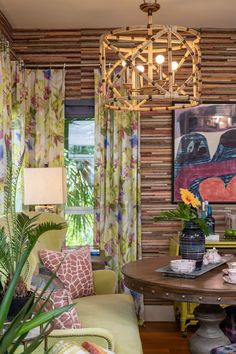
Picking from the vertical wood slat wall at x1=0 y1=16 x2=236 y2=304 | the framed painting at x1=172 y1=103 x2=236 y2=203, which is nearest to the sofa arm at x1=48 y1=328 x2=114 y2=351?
the vertical wood slat wall at x1=0 y1=16 x2=236 y2=304

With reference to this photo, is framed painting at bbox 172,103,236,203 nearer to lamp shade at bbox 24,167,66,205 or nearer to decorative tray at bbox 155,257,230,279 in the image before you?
lamp shade at bbox 24,167,66,205

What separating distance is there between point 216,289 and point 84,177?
2.47 meters

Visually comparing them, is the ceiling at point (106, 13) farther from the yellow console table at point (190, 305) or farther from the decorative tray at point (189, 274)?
the decorative tray at point (189, 274)

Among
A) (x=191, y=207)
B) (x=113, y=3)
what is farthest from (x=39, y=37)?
(x=191, y=207)

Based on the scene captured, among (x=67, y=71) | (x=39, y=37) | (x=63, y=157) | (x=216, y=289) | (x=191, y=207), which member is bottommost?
(x=216, y=289)

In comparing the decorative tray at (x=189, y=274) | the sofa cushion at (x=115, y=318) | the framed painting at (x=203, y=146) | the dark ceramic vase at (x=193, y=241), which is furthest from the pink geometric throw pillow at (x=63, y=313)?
the framed painting at (x=203, y=146)

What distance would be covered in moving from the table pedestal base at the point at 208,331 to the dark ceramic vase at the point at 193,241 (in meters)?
0.28

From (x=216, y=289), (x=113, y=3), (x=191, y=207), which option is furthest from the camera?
(x=113, y=3)

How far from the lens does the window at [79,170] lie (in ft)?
16.6

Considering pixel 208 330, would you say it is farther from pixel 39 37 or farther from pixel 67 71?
pixel 39 37

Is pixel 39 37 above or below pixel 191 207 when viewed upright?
above

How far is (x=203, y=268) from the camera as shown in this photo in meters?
3.39

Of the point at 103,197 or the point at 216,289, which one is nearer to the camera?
the point at 216,289

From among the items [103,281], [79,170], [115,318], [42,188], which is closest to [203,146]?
[79,170]
